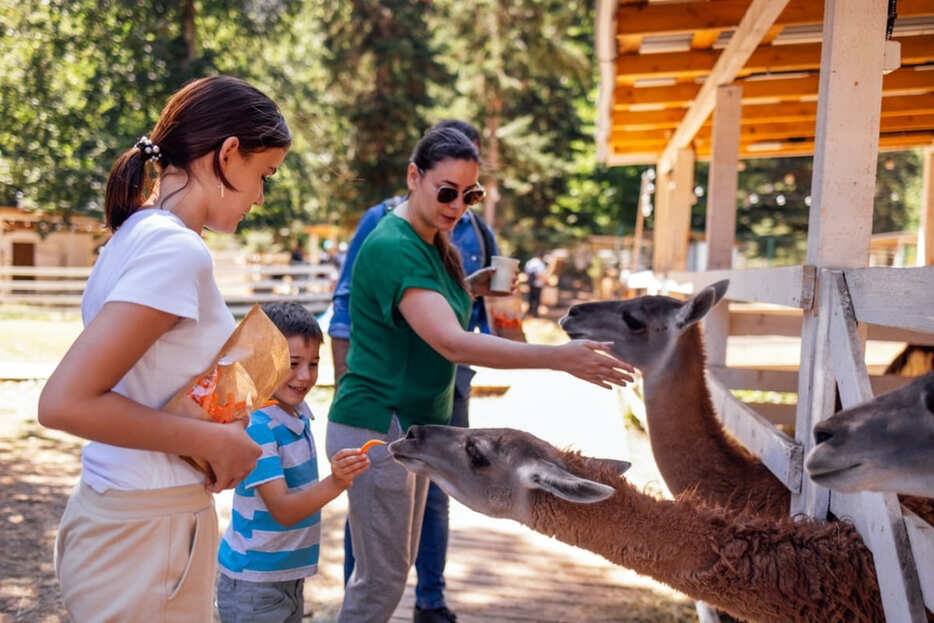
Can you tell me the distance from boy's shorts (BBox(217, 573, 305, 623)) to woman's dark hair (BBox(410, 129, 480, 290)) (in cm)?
126

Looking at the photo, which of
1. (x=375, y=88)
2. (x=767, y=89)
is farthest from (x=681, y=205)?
(x=375, y=88)

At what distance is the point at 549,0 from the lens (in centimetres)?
2402

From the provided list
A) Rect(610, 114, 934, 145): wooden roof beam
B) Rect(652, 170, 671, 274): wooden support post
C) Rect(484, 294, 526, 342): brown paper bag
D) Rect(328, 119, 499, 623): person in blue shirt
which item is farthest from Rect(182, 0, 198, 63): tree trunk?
Rect(484, 294, 526, 342): brown paper bag

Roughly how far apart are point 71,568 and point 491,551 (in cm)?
372

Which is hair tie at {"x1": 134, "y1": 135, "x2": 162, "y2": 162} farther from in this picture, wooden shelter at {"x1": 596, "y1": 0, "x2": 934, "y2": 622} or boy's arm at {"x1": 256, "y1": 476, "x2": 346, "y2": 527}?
wooden shelter at {"x1": 596, "y1": 0, "x2": 934, "y2": 622}

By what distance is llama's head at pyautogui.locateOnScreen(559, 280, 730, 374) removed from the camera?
13.5 feet

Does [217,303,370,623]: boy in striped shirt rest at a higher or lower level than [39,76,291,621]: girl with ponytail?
lower

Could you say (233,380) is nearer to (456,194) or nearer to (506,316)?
(456,194)

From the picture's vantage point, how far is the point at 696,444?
12.4 feet

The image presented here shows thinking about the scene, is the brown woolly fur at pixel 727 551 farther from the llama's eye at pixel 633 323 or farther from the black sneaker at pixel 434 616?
the llama's eye at pixel 633 323

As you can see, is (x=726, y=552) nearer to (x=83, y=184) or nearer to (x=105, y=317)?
(x=105, y=317)

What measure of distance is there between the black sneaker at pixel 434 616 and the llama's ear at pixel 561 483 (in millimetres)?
1397

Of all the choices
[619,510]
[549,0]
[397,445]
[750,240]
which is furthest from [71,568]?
[750,240]

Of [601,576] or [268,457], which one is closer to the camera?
[268,457]
